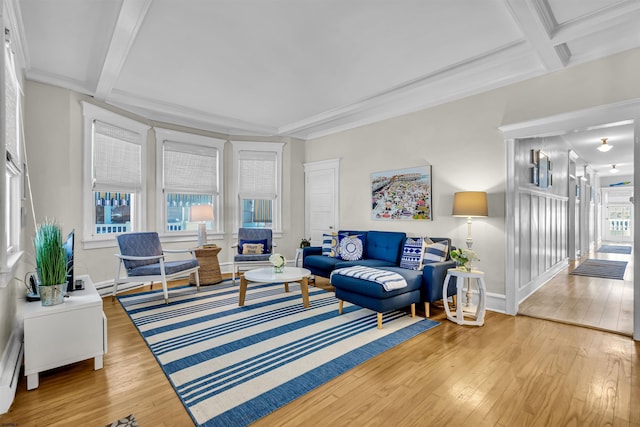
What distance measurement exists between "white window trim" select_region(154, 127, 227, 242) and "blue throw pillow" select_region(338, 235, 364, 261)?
2422mm

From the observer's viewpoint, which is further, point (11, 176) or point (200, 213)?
point (200, 213)

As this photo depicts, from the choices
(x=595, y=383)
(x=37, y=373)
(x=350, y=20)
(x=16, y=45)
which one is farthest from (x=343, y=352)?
(x=16, y=45)

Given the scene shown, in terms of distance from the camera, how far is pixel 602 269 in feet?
19.9

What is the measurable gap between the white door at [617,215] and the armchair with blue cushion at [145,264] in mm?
13994

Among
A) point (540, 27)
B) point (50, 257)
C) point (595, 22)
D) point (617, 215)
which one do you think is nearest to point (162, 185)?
point (50, 257)

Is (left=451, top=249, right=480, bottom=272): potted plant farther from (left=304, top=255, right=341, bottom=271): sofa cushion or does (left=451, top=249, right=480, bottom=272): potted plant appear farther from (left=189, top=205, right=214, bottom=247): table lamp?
(left=189, top=205, right=214, bottom=247): table lamp

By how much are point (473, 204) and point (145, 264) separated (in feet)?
14.0

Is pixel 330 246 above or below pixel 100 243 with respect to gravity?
below

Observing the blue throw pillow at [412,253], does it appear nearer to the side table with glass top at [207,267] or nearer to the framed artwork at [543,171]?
the framed artwork at [543,171]

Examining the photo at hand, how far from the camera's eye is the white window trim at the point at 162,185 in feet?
16.6

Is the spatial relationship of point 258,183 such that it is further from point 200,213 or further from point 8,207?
point 8,207

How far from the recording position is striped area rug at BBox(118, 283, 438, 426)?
1.94 metres

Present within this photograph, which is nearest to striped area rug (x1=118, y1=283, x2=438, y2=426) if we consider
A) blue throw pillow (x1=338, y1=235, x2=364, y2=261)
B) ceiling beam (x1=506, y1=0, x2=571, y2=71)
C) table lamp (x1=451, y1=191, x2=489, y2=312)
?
blue throw pillow (x1=338, y1=235, x2=364, y2=261)

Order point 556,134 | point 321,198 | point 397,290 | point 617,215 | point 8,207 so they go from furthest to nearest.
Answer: point 617,215 → point 321,198 → point 556,134 → point 397,290 → point 8,207
